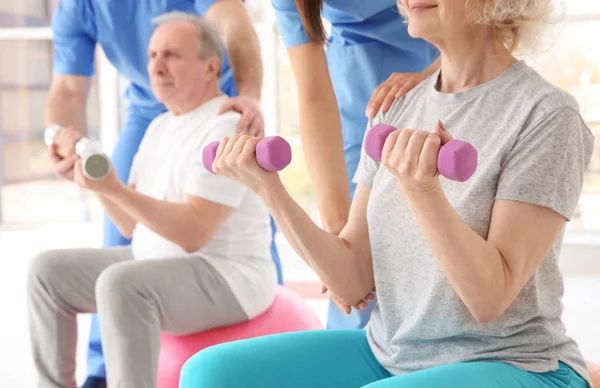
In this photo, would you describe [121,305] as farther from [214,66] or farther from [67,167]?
[214,66]

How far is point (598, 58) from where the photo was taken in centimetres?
421

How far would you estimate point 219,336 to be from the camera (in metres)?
1.88

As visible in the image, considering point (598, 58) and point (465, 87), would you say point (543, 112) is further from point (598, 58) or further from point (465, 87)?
point (598, 58)

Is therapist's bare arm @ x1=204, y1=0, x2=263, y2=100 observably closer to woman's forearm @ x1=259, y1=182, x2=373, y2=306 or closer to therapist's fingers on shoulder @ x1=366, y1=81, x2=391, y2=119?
therapist's fingers on shoulder @ x1=366, y1=81, x2=391, y2=119

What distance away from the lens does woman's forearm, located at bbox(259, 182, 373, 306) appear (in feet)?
4.00

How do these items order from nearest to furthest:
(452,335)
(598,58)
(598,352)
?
(452,335), (598,352), (598,58)

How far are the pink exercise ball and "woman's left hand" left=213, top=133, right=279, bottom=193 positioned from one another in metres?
0.80

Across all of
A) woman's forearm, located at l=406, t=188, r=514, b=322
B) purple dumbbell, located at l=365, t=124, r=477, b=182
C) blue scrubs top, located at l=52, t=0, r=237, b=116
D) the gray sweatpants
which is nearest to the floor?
A: the gray sweatpants

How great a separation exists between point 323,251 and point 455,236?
31 centimetres

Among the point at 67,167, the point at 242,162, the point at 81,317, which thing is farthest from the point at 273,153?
the point at 81,317

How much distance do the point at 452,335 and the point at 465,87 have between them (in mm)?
400

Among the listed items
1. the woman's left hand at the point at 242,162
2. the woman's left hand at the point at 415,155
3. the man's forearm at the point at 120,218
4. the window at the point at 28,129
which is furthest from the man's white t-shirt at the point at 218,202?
the window at the point at 28,129

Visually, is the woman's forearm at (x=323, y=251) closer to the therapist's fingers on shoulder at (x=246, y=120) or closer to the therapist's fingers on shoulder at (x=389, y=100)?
the therapist's fingers on shoulder at (x=389, y=100)

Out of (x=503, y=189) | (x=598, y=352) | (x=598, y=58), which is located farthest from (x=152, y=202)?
(x=598, y=58)
